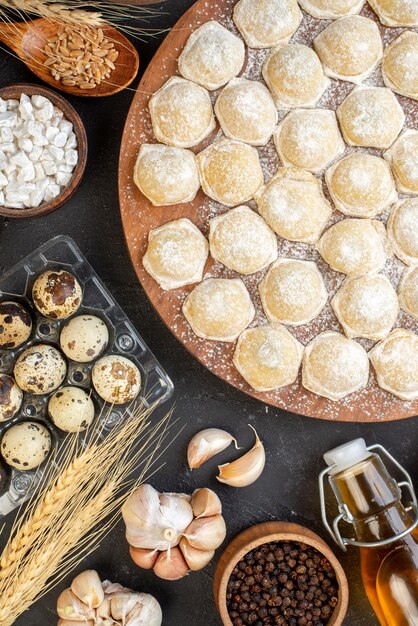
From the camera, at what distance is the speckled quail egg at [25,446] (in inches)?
77.4

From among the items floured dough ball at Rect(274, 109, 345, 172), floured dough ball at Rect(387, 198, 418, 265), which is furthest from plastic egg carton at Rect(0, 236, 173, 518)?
floured dough ball at Rect(387, 198, 418, 265)

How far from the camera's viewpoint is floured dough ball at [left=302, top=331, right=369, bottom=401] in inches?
74.2

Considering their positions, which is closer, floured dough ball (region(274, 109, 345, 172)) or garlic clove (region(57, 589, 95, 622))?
floured dough ball (region(274, 109, 345, 172))

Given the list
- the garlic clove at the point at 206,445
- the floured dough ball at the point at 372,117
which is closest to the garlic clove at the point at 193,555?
the garlic clove at the point at 206,445

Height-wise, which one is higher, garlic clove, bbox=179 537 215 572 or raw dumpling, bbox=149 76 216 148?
raw dumpling, bbox=149 76 216 148

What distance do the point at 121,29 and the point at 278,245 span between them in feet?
2.88

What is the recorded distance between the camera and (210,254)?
1.93 meters

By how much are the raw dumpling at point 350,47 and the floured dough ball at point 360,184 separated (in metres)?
0.24

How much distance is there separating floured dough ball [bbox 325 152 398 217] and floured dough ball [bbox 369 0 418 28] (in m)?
0.39

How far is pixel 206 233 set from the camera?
1.94 meters

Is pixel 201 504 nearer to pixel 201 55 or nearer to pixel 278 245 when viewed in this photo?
pixel 278 245

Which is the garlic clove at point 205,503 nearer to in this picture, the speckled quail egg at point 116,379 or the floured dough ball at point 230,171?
the speckled quail egg at point 116,379

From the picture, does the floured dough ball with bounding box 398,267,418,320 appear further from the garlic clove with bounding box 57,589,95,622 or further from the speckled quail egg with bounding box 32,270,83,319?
the garlic clove with bounding box 57,589,95,622

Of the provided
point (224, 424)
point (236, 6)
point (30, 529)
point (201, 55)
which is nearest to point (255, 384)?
point (224, 424)
